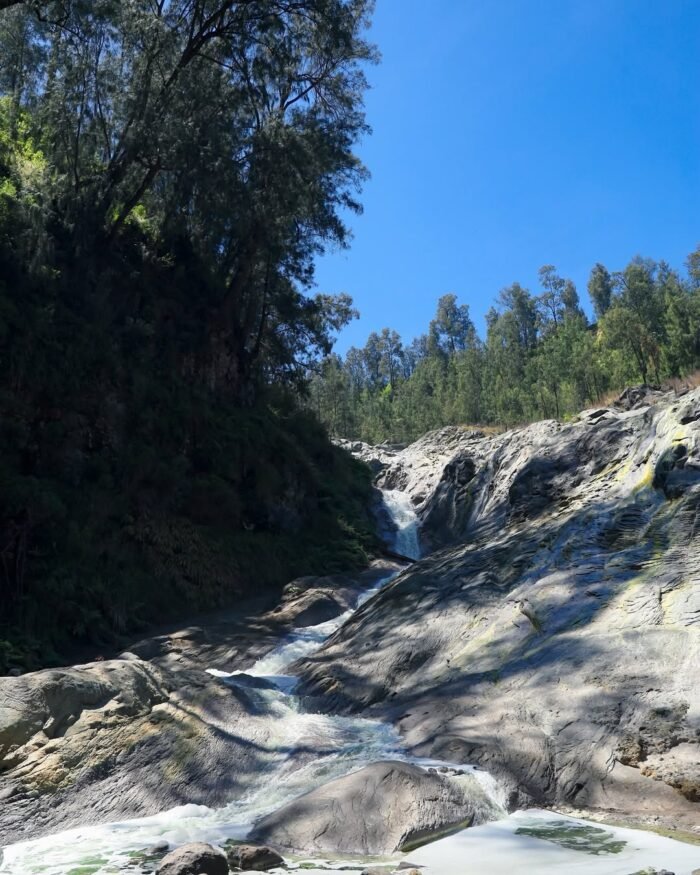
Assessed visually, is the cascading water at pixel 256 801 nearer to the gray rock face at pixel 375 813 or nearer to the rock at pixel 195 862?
the gray rock face at pixel 375 813

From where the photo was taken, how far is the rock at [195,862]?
15.5ft

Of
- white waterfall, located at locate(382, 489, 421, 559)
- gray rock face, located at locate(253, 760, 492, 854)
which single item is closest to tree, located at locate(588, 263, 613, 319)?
white waterfall, located at locate(382, 489, 421, 559)

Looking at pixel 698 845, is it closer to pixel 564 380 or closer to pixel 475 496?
pixel 475 496

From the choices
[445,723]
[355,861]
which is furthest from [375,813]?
[445,723]

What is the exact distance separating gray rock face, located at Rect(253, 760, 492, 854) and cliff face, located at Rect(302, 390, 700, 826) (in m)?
0.73

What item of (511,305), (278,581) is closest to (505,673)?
(278,581)

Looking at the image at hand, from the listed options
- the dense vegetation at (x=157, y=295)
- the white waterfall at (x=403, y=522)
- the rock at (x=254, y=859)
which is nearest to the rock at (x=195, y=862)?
the rock at (x=254, y=859)

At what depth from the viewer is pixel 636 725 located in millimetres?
6543

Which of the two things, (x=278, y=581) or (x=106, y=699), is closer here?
(x=106, y=699)

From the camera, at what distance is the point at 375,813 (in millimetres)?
5836

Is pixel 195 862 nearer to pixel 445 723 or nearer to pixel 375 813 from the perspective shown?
pixel 375 813

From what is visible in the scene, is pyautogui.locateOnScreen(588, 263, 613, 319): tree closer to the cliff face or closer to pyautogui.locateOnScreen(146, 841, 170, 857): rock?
the cliff face

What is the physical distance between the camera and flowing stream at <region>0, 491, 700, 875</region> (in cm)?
488

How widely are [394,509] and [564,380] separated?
34530mm
